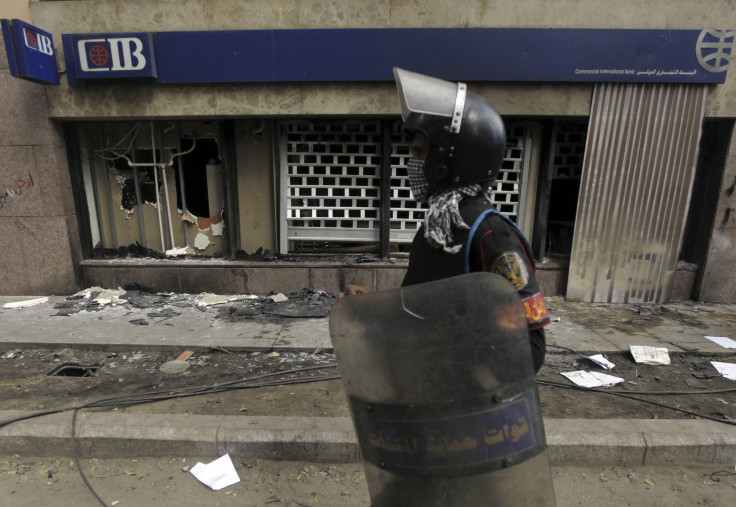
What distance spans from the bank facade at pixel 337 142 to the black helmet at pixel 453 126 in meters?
3.95

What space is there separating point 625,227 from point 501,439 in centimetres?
542

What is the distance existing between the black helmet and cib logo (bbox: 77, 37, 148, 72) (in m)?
5.00

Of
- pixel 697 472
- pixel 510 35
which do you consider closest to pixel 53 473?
pixel 697 472

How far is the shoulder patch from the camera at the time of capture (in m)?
1.26

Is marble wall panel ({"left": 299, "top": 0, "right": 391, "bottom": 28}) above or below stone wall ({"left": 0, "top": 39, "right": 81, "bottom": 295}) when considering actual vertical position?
above

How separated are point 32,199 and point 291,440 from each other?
215 inches

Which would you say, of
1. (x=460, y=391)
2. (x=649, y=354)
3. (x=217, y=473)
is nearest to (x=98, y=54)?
(x=217, y=473)

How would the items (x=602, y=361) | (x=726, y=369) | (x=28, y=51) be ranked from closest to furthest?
(x=726, y=369) → (x=602, y=361) → (x=28, y=51)

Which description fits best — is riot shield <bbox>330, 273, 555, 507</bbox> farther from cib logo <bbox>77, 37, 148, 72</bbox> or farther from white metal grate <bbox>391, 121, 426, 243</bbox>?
cib logo <bbox>77, 37, 148, 72</bbox>

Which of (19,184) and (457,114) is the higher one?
(457,114)

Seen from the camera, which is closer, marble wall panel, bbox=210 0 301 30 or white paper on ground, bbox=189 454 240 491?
white paper on ground, bbox=189 454 240 491

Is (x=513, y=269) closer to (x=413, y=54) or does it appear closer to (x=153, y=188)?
(x=413, y=54)

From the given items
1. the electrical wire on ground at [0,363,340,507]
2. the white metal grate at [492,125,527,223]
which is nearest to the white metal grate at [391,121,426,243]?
the white metal grate at [492,125,527,223]

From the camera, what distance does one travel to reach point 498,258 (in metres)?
1.29
